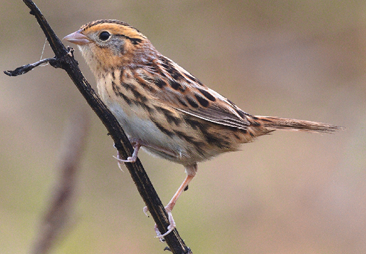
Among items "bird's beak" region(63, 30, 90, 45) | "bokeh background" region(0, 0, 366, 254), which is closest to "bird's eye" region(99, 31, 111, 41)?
"bird's beak" region(63, 30, 90, 45)

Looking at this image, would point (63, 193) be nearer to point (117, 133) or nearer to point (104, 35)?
point (117, 133)

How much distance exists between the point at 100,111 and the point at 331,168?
4.50 meters

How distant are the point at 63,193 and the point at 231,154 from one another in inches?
171

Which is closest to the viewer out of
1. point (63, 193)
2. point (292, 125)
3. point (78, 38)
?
point (63, 193)

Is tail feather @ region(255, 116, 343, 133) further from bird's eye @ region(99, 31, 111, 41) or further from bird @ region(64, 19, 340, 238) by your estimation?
bird's eye @ region(99, 31, 111, 41)

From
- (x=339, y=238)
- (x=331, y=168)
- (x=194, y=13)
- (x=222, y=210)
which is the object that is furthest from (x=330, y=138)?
(x=194, y=13)

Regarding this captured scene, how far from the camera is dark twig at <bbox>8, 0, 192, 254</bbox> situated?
204 cm

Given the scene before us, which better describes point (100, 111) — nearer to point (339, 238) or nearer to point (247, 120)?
point (247, 120)

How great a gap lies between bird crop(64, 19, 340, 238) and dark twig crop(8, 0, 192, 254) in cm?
71

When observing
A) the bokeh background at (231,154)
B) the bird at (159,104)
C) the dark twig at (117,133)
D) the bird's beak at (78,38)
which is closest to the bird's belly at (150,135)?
the bird at (159,104)

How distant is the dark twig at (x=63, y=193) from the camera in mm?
1731

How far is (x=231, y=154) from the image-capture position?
6070 millimetres

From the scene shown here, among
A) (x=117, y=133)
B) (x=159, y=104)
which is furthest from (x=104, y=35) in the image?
(x=117, y=133)

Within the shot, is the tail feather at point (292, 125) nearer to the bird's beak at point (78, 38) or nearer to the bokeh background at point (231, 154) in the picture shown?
the bird's beak at point (78, 38)
